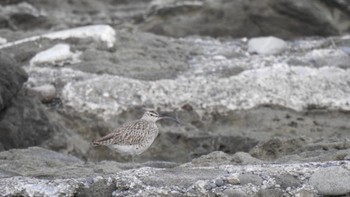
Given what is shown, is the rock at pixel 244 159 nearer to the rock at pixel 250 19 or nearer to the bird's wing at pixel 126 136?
the bird's wing at pixel 126 136

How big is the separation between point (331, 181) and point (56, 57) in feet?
30.3

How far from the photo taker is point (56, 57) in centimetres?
1670

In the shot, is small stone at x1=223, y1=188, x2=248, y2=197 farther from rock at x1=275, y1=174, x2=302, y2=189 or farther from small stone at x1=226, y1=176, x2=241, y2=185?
rock at x1=275, y1=174, x2=302, y2=189

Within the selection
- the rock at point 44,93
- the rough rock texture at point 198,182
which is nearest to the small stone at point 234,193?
the rough rock texture at point 198,182

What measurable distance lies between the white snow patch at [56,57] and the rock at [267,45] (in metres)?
3.57

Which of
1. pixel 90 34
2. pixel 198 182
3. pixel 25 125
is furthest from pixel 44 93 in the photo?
pixel 198 182

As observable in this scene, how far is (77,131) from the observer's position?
14836 millimetres

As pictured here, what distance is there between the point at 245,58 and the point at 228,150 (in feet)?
11.7

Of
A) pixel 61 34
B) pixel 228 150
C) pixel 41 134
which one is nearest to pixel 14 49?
pixel 61 34

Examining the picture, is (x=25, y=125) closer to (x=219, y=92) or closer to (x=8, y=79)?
(x=8, y=79)

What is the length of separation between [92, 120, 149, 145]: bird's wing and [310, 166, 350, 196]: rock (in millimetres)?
3848

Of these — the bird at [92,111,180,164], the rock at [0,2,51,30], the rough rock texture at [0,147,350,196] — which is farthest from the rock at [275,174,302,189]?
the rock at [0,2,51,30]

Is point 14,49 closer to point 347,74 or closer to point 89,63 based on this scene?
point 89,63

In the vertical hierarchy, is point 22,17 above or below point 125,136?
below
